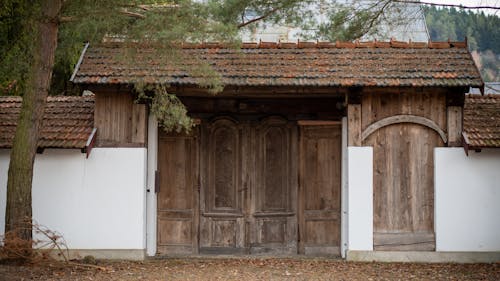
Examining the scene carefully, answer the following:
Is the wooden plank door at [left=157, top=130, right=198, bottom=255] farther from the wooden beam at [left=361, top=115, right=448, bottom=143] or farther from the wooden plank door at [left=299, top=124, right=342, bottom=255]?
the wooden beam at [left=361, top=115, right=448, bottom=143]

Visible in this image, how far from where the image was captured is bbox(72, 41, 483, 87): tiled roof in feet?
36.3

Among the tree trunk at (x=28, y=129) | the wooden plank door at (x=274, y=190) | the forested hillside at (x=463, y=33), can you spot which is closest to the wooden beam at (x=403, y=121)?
the wooden plank door at (x=274, y=190)

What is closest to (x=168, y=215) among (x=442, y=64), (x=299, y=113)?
(x=299, y=113)

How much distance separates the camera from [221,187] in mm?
12578

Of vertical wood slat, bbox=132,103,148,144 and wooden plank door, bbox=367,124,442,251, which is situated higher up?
vertical wood slat, bbox=132,103,148,144

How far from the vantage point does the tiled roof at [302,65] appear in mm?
11078

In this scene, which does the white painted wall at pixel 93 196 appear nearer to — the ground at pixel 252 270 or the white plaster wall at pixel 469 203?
the ground at pixel 252 270

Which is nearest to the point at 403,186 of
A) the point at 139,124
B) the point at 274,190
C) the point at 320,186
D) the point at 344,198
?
the point at 344,198

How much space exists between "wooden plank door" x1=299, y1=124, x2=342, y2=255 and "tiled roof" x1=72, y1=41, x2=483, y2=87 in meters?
1.55

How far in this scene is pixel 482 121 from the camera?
11.8 metres

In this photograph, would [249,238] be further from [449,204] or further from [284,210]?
[449,204]

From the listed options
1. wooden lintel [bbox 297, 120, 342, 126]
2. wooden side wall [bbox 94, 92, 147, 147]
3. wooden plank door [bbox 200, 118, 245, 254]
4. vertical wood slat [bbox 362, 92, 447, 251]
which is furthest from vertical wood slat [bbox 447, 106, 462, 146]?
wooden side wall [bbox 94, 92, 147, 147]

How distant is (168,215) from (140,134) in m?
1.83

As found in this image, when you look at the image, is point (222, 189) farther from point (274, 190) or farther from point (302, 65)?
point (302, 65)
